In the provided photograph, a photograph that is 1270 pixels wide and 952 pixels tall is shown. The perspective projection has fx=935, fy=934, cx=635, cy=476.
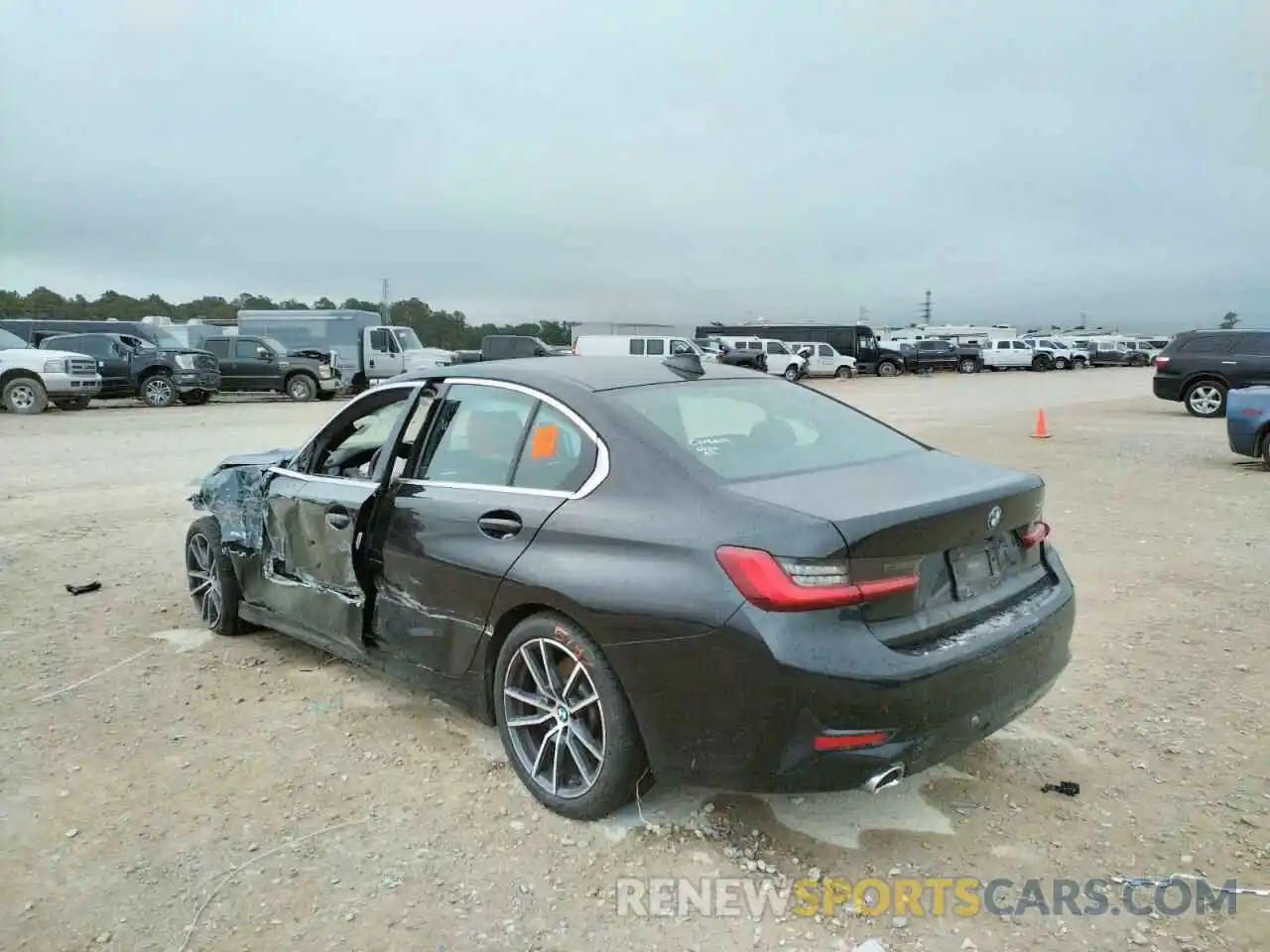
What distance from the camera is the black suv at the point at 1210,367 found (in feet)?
58.9

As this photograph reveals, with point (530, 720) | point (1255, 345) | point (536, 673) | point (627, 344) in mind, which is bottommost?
point (530, 720)

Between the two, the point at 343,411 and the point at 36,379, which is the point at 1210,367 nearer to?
the point at 343,411

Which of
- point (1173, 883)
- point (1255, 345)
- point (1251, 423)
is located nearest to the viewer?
point (1173, 883)

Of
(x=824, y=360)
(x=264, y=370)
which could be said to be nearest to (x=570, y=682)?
(x=264, y=370)

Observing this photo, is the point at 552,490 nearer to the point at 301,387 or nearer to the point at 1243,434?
the point at 1243,434

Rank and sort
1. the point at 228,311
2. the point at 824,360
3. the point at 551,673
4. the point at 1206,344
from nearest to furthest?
1. the point at 551,673
2. the point at 1206,344
3. the point at 824,360
4. the point at 228,311

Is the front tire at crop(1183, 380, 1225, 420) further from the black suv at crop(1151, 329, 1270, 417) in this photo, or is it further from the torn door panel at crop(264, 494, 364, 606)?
the torn door panel at crop(264, 494, 364, 606)

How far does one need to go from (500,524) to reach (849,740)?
1439 millimetres

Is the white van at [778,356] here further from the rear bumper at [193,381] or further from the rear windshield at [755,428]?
the rear windshield at [755,428]

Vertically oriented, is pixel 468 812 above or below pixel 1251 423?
below

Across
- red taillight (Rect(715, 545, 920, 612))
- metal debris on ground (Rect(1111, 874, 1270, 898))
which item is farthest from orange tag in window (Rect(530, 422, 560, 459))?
metal debris on ground (Rect(1111, 874, 1270, 898))

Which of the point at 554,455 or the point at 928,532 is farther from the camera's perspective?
Answer: the point at 554,455

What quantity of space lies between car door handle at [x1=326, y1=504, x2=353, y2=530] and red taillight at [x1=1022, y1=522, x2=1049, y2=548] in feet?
8.88

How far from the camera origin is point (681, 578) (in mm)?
2816
